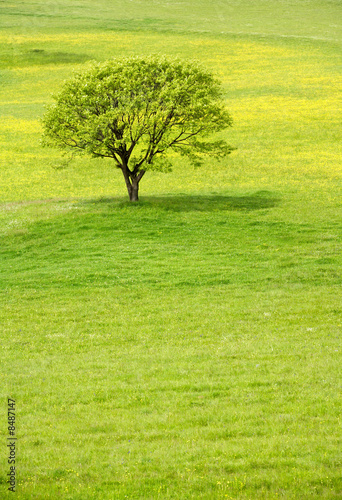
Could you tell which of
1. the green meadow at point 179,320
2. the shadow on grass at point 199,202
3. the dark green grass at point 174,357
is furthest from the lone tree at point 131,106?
the dark green grass at point 174,357

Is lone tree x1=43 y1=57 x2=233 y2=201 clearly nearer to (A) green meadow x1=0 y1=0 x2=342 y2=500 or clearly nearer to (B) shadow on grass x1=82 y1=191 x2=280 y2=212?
(B) shadow on grass x1=82 y1=191 x2=280 y2=212

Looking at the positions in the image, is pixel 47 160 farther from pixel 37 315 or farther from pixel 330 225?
pixel 37 315

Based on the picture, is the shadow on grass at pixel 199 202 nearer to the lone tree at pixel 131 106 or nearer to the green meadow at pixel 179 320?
the green meadow at pixel 179 320

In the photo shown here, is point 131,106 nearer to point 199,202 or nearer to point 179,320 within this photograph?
point 199,202

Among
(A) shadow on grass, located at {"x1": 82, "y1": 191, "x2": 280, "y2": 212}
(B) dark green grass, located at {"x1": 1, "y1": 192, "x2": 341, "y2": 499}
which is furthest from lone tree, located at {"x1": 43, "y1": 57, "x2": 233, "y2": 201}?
(B) dark green grass, located at {"x1": 1, "y1": 192, "x2": 341, "y2": 499}

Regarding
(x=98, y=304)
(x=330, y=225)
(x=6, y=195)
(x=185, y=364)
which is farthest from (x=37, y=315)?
(x=6, y=195)

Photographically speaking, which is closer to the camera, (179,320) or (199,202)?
(179,320)

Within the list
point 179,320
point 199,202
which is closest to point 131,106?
point 199,202

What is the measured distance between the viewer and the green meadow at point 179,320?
10.7 metres

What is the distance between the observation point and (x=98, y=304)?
2608 centimetres

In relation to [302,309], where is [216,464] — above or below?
above

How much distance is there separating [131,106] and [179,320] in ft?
81.3

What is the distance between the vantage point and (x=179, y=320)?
2291 centimetres

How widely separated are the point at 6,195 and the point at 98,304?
34.2m
